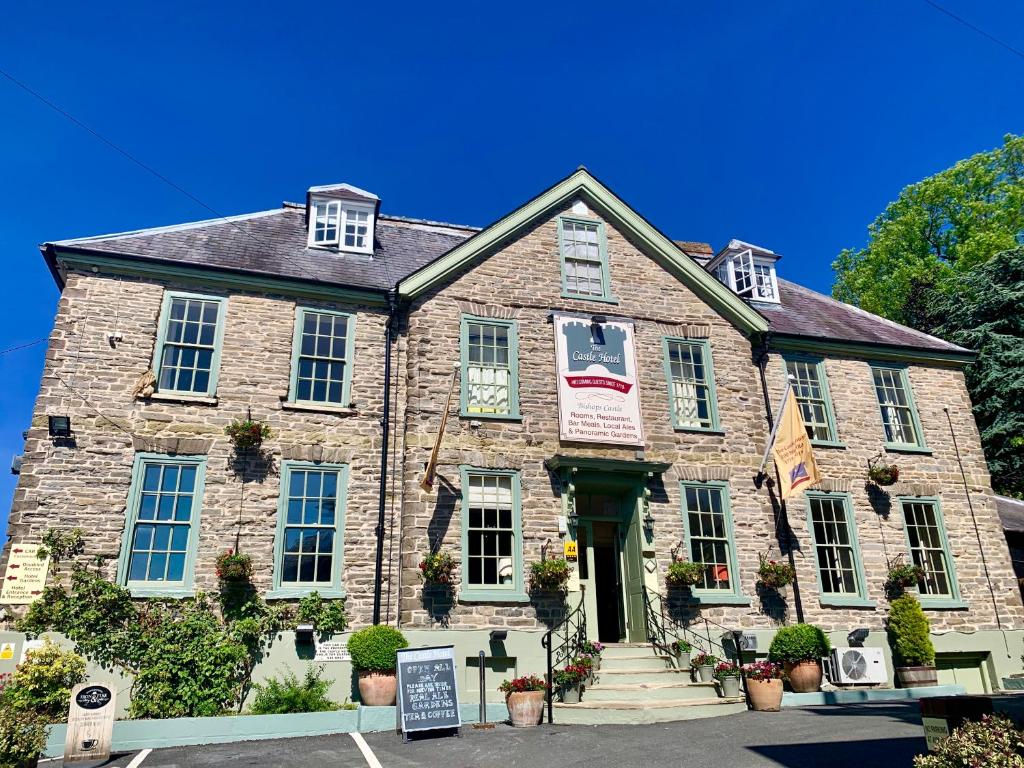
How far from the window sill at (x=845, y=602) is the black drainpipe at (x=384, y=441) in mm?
9387

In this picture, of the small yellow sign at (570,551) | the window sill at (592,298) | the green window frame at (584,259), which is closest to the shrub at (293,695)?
the small yellow sign at (570,551)

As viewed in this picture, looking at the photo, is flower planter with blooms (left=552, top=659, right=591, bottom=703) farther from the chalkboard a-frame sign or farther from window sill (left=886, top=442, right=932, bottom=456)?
window sill (left=886, top=442, right=932, bottom=456)

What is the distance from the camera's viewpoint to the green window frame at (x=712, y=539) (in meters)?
15.4

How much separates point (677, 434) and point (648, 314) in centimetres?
294

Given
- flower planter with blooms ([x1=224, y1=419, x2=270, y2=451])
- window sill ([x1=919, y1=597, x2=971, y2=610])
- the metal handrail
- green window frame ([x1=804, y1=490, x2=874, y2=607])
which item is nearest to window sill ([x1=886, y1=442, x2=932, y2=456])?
green window frame ([x1=804, y1=490, x2=874, y2=607])

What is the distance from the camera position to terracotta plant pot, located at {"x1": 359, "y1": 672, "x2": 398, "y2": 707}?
12.2 meters

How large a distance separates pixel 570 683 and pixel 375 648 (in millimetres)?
3299

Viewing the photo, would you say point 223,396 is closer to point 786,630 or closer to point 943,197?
point 786,630

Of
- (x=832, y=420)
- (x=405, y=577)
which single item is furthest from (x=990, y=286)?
(x=405, y=577)

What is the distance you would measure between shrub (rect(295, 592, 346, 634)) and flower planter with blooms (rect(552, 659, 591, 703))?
12.8 feet

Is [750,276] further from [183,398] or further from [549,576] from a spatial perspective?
[183,398]

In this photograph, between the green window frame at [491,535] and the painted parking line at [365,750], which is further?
the green window frame at [491,535]

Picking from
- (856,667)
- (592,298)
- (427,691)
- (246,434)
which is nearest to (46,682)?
(246,434)

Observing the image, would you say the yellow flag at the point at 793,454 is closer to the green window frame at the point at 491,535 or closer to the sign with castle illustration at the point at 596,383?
the sign with castle illustration at the point at 596,383
